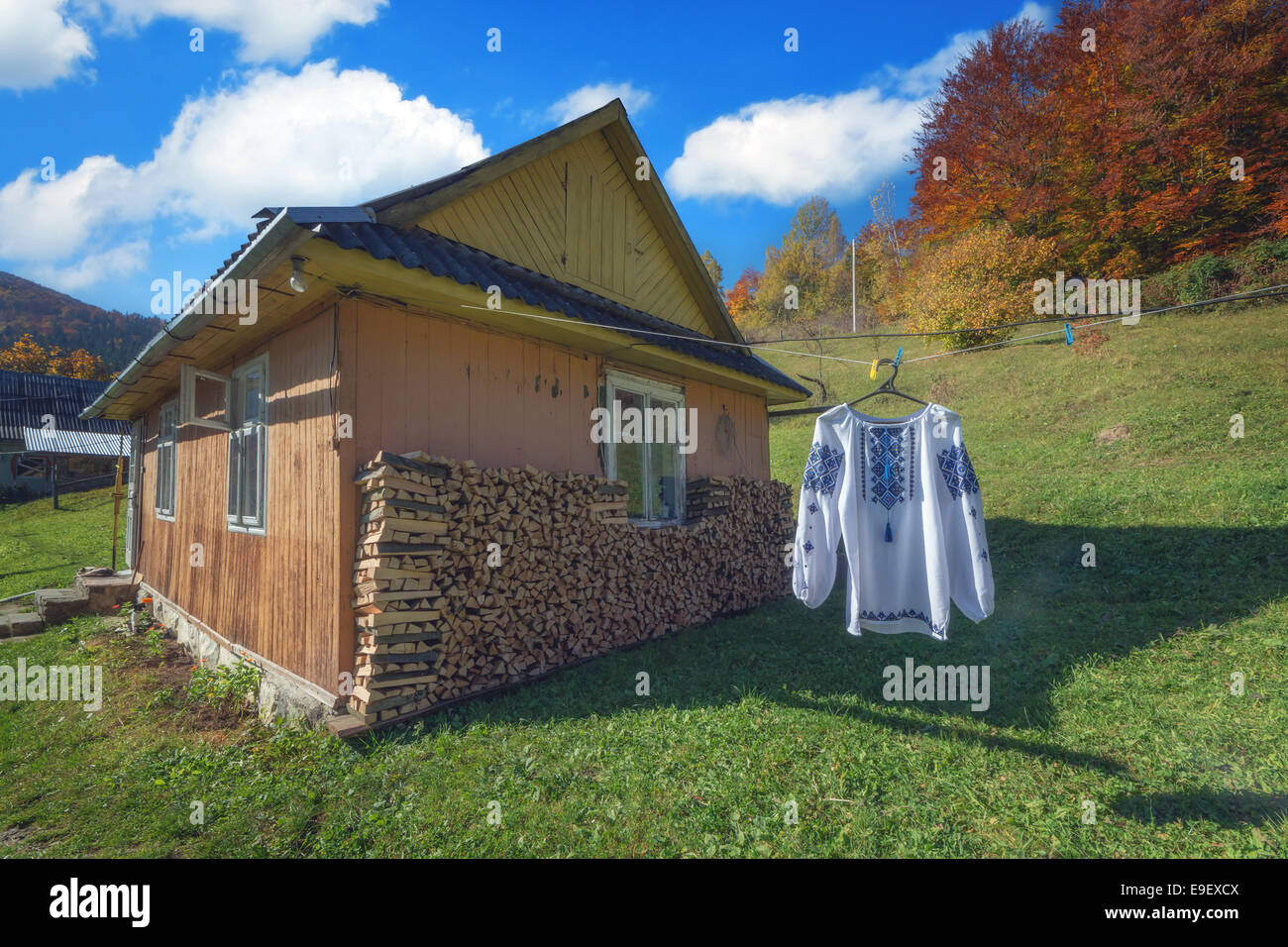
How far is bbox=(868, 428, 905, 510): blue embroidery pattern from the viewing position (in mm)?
3901

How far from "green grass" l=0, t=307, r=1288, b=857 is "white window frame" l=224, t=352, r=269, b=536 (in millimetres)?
1645

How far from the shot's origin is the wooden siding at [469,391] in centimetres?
438

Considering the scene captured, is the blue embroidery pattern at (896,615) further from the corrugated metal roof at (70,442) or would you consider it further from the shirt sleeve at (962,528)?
the corrugated metal roof at (70,442)

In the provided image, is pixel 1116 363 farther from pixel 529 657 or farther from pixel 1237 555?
pixel 529 657

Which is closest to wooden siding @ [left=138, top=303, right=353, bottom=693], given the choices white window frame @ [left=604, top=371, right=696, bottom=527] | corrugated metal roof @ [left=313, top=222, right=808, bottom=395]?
corrugated metal roof @ [left=313, top=222, right=808, bottom=395]

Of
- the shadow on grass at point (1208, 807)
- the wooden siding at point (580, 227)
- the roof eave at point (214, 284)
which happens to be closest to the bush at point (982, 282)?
the wooden siding at point (580, 227)

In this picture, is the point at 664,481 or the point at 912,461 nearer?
the point at 912,461

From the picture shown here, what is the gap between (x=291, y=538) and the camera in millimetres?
4730

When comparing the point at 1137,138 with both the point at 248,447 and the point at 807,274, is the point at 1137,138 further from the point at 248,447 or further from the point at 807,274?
the point at 248,447

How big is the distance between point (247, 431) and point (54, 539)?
1298 cm

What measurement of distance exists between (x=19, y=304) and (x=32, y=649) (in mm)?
66696

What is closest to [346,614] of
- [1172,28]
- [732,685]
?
[732,685]

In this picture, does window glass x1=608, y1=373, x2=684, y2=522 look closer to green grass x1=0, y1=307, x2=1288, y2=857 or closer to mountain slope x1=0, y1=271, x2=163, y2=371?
green grass x1=0, y1=307, x2=1288, y2=857

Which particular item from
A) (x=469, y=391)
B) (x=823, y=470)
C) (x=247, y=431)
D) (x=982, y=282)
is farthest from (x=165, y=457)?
(x=982, y=282)
